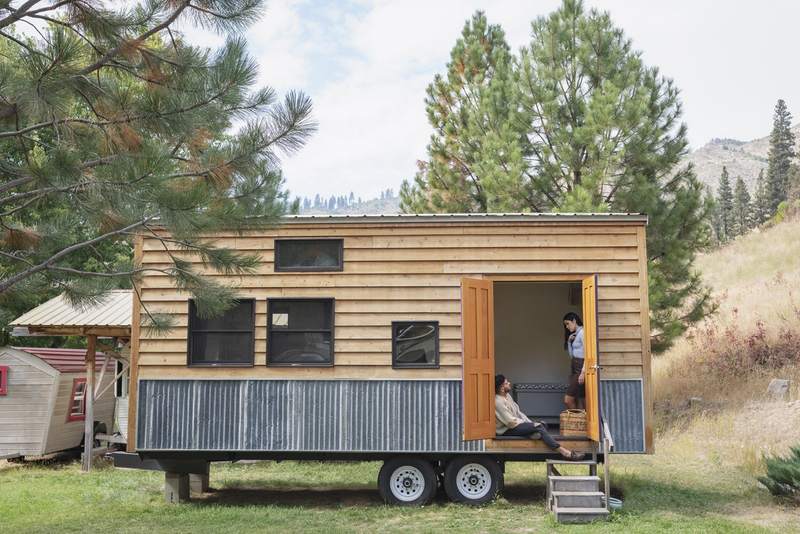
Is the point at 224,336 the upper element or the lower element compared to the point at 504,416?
upper

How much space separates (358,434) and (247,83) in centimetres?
475

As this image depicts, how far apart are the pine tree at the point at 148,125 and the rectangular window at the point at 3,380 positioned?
735cm

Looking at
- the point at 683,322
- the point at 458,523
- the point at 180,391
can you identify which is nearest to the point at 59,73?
the point at 180,391

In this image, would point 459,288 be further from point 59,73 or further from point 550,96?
point 550,96

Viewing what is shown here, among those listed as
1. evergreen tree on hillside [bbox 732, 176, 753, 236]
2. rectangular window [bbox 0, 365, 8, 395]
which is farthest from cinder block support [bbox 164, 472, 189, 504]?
evergreen tree on hillside [bbox 732, 176, 753, 236]

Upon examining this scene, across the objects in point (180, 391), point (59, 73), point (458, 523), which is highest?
point (59, 73)

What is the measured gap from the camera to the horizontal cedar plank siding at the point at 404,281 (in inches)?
400

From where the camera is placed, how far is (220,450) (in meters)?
10.1

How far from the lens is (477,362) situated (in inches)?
394

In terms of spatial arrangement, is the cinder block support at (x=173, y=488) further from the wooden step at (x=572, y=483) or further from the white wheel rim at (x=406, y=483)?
the wooden step at (x=572, y=483)

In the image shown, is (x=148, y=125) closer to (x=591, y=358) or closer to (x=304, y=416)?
(x=304, y=416)

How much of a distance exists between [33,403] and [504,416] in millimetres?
8820

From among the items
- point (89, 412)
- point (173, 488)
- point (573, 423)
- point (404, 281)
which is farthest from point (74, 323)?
point (573, 423)

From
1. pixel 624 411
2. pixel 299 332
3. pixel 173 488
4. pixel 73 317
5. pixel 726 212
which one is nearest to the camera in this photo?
pixel 624 411
